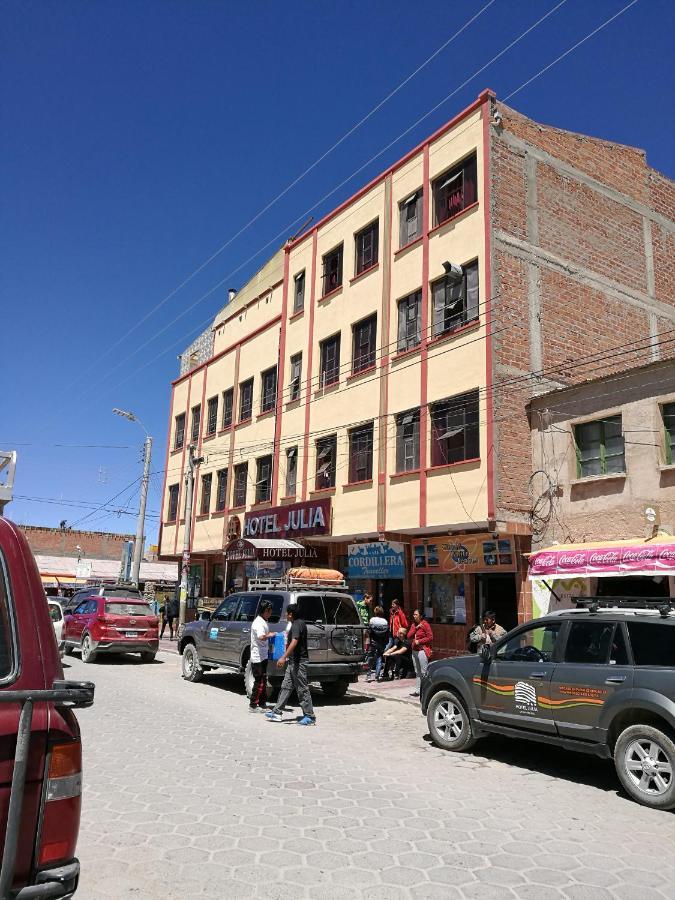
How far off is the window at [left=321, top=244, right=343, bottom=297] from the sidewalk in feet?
46.3

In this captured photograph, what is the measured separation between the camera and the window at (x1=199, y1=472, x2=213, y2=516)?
32.3 m

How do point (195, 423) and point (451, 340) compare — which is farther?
point (195, 423)

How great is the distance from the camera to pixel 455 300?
62.1ft

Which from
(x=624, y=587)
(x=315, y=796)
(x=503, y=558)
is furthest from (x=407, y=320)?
(x=315, y=796)

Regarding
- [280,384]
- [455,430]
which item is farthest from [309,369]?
[455,430]

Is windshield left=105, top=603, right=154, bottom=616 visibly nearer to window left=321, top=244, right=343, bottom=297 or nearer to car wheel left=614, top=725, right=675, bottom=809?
window left=321, top=244, right=343, bottom=297

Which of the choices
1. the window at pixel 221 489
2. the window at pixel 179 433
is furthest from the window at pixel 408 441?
the window at pixel 179 433

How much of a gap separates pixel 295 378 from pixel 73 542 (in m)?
49.8

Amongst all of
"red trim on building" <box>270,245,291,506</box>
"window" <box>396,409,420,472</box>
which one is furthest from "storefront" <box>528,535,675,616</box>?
"red trim on building" <box>270,245,291,506</box>

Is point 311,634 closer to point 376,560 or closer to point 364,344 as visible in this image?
point 376,560

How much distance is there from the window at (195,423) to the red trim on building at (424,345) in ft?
55.3

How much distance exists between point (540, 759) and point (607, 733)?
1.87m

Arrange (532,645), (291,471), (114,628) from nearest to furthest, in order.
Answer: (532,645) < (114,628) < (291,471)

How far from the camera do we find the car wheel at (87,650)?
59.6ft
